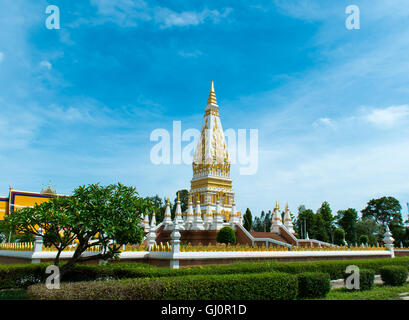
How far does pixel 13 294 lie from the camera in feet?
38.4

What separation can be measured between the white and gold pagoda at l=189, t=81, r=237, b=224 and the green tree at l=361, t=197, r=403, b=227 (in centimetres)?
5142

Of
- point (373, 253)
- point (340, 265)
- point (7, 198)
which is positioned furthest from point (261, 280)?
point (7, 198)

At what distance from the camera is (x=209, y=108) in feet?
140

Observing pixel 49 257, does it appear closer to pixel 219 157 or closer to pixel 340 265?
pixel 340 265

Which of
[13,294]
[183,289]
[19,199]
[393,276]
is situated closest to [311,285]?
[183,289]

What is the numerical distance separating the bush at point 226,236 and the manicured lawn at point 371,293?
11501 millimetres

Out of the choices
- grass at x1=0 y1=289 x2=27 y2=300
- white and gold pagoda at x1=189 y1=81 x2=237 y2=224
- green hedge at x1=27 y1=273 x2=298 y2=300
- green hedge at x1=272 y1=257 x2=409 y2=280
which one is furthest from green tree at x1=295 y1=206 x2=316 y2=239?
grass at x1=0 y1=289 x2=27 y2=300

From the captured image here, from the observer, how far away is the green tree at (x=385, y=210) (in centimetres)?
7519

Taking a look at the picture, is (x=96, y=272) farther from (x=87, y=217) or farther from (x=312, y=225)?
(x=312, y=225)

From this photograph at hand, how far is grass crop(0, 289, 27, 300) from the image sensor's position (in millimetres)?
11031

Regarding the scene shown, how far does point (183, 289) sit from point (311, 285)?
5563 mm

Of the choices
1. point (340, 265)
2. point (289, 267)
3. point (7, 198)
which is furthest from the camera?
point (7, 198)

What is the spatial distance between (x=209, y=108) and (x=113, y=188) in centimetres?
3157

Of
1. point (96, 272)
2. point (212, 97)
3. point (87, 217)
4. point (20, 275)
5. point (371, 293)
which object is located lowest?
point (371, 293)
